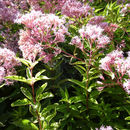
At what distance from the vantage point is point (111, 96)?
167 cm

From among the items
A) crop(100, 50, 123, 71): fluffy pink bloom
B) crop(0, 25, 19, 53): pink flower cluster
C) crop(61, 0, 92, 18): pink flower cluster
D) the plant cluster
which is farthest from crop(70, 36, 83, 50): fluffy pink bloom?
crop(0, 25, 19, 53): pink flower cluster

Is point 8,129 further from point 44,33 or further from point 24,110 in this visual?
point 44,33

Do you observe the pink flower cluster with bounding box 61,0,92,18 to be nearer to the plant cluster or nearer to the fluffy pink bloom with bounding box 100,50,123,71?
the plant cluster

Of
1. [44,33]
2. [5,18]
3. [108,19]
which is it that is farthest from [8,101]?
[108,19]

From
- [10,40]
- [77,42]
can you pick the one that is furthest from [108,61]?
[10,40]

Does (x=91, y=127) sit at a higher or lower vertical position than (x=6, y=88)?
lower

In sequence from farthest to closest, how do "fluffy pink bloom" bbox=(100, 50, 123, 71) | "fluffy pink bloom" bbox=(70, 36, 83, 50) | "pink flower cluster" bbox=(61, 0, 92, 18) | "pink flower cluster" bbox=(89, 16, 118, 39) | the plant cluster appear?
"pink flower cluster" bbox=(61, 0, 92, 18), "pink flower cluster" bbox=(89, 16, 118, 39), "fluffy pink bloom" bbox=(70, 36, 83, 50), "fluffy pink bloom" bbox=(100, 50, 123, 71), the plant cluster

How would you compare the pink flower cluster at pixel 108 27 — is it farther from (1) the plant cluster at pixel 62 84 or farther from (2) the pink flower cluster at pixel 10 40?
(2) the pink flower cluster at pixel 10 40

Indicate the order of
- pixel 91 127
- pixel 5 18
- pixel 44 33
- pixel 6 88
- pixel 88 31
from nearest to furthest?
pixel 91 127 → pixel 88 31 → pixel 44 33 → pixel 6 88 → pixel 5 18

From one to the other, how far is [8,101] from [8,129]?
412 millimetres

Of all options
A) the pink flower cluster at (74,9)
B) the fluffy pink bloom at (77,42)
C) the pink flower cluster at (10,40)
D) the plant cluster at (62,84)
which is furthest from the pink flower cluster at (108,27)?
the pink flower cluster at (10,40)

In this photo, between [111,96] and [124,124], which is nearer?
[124,124]

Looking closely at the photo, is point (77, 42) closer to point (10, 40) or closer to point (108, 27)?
point (108, 27)

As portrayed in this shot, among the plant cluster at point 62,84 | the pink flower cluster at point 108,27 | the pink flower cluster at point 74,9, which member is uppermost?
the pink flower cluster at point 74,9
